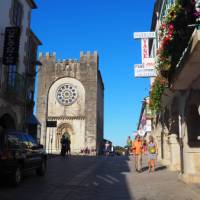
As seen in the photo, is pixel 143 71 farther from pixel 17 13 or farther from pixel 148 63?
pixel 17 13

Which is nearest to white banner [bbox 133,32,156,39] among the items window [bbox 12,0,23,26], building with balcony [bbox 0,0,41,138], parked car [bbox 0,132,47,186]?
building with balcony [bbox 0,0,41,138]

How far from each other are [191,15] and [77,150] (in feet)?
155

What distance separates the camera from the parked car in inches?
401

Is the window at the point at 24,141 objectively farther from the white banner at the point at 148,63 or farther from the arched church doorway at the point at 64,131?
the arched church doorway at the point at 64,131

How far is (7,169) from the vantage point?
10.2 m

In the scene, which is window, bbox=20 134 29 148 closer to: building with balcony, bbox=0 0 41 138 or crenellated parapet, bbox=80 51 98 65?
building with balcony, bbox=0 0 41 138

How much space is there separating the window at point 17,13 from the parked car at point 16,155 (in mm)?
12100

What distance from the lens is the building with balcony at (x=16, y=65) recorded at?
2027 cm

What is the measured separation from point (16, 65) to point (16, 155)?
13.3 m

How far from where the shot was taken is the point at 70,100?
5741cm

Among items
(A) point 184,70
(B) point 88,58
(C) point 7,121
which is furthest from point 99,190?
(B) point 88,58

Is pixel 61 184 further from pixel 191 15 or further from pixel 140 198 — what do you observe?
pixel 191 15

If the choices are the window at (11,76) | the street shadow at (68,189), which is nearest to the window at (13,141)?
the street shadow at (68,189)

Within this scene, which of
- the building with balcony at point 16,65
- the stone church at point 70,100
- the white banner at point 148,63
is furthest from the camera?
the stone church at point 70,100
